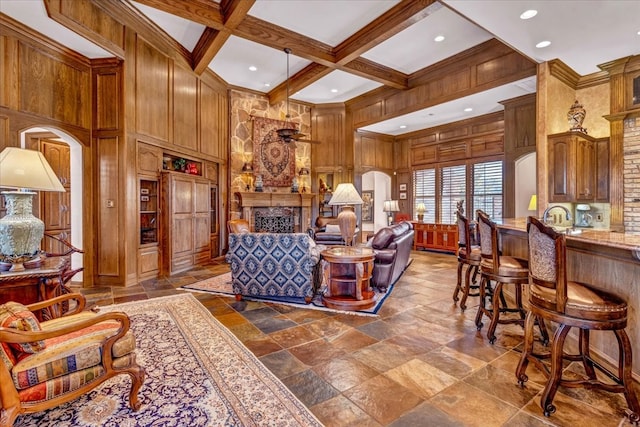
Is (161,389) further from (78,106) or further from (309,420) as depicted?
(78,106)

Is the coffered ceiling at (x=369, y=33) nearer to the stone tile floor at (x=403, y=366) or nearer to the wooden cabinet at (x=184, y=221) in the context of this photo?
the wooden cabinet at (x=184, y=221)

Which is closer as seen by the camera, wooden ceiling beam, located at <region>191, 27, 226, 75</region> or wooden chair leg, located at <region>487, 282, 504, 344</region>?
wooden chair leg, located at <region>487, 282, 504, 344</region>

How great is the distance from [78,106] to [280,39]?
3307mm

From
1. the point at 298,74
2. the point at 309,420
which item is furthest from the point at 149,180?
the point at 309,420

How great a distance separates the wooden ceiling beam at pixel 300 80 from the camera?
6.21m

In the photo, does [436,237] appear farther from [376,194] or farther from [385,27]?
[385,27]

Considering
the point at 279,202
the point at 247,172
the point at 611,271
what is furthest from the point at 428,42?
the point at 247,172

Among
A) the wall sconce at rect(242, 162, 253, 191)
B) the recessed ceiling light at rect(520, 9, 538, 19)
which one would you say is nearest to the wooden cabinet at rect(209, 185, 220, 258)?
the wall sconce at rect(242, 162, 253, 191)

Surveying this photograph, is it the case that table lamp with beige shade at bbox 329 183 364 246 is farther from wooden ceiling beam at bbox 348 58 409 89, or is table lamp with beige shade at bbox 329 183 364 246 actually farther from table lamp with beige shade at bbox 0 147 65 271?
wooden ceiling beam at bbox 348 58 409 89

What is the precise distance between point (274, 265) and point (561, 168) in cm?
441

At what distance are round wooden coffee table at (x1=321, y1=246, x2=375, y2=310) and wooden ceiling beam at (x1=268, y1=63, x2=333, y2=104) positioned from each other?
3.97 m

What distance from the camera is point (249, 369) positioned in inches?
93.1

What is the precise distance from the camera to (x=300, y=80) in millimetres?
6785

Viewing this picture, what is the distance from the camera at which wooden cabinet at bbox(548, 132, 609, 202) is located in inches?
175
